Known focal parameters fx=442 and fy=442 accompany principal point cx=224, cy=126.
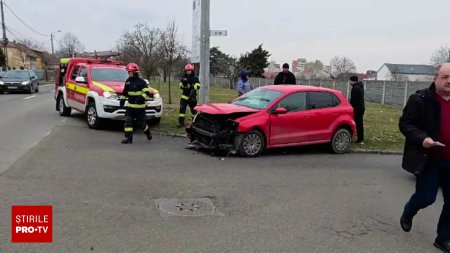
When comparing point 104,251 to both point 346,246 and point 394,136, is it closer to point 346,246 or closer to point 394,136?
A: point 346,246

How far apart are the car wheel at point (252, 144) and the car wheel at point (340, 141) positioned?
1.90 meters

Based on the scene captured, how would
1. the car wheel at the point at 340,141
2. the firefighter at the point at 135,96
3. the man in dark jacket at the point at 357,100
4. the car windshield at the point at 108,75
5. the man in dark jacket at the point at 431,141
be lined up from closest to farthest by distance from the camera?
the man in dark jacket at the point at 431,141 → the car wheel at the point at 340,141 → the firefighter at the point at 135,96 → the man in dark jacket at the point at 357,100 → the car windshield at the point at 108,75

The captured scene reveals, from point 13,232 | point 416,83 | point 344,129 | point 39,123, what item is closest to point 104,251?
point 13,232

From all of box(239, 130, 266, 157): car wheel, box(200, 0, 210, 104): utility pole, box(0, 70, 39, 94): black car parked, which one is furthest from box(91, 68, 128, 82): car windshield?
box(0, 70, 39, 94): black car parked

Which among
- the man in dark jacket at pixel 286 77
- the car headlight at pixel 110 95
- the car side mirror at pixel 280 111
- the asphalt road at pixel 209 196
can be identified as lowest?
the asphalt road at pixel 209 196

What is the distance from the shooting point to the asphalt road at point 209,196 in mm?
4586

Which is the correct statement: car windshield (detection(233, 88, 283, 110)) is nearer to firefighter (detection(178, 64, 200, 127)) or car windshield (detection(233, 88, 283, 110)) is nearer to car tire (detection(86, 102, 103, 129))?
firefighter (detection(178, 64, 200, 127))

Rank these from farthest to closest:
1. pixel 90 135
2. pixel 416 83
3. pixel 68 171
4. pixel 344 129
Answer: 1. pixel 416 83
2. pixel 90 135
3. pixel 344 129
4. pixel 68 171

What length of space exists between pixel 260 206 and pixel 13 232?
2.96m

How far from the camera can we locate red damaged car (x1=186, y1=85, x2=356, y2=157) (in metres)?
9.08

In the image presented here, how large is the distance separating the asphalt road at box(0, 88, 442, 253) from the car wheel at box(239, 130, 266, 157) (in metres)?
0.22

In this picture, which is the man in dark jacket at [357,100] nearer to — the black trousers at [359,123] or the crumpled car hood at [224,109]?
the black trousers at [359,123]

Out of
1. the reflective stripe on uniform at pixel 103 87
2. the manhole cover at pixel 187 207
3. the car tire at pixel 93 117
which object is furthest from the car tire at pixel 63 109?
the manhole cover at pixel 187 207

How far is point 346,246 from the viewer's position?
4617mm
